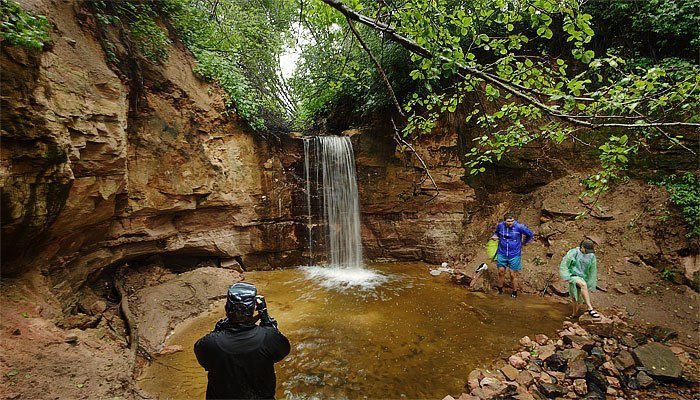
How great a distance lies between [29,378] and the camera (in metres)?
2.67

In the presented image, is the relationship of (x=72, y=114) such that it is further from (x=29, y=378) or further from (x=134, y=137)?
(x=29, y=378)

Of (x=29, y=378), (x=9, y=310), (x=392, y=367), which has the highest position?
(x=9, y=310)

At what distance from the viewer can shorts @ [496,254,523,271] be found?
20.6 ft

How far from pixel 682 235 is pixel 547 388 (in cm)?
481

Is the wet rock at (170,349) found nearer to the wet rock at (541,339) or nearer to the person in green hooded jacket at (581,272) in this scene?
the wet rock at (541,339)

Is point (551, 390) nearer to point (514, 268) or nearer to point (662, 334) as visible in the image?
point (662, 334)

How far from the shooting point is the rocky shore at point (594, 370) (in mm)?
3426

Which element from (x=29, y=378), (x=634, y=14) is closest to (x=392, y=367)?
(x=29, y=378)

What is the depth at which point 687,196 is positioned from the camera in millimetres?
5707

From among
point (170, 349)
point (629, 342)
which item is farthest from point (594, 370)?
point (170, 349)

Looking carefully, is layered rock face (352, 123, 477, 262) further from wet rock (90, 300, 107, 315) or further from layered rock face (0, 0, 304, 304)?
wet rock (90, 300, 107, 315)

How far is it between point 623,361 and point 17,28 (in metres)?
8.10

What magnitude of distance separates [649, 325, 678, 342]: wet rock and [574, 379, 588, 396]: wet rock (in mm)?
2116

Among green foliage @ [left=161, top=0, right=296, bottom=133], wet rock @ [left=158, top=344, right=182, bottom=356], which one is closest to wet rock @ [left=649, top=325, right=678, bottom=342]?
wet rock @ [left=158, top=344, right=182, bottom=356]
